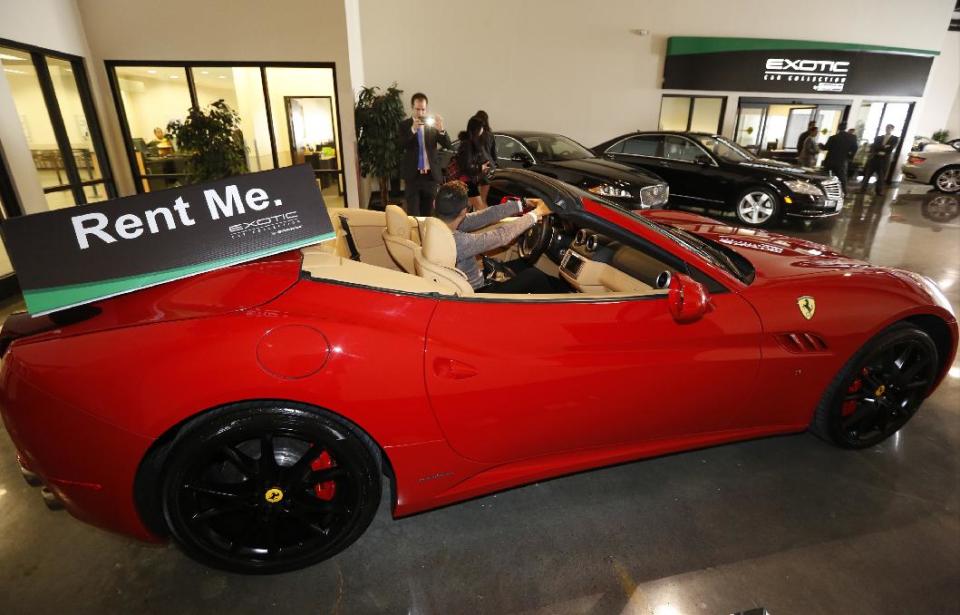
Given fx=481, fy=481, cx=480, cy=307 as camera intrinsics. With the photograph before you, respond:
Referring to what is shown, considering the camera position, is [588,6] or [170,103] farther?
[588,6]

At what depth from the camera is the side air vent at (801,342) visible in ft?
6.68

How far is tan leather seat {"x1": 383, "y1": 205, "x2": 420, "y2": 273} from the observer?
230 centimetres

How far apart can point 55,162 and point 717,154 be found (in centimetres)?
922

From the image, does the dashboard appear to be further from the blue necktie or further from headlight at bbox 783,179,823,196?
headlight at bbox 783,179,823,196

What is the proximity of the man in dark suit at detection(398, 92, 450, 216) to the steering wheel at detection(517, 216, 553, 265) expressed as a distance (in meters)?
3.40

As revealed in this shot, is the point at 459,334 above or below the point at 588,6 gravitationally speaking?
below

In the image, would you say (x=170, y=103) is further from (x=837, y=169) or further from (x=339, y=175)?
(x=837, y=169)

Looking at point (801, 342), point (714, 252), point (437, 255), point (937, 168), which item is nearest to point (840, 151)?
point (937, 168)

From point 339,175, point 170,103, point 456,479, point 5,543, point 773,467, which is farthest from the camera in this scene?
Answer: point 339,175

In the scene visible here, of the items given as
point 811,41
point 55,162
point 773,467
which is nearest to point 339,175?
point 55,162

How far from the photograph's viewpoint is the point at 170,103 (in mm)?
7078

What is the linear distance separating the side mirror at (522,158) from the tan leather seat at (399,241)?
18.0 ft

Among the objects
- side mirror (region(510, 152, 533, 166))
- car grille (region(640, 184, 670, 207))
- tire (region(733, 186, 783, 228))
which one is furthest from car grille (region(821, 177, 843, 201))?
side mirror (region(510, 152, 533, 166))

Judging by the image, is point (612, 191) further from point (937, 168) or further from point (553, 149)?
point (937, 168)
